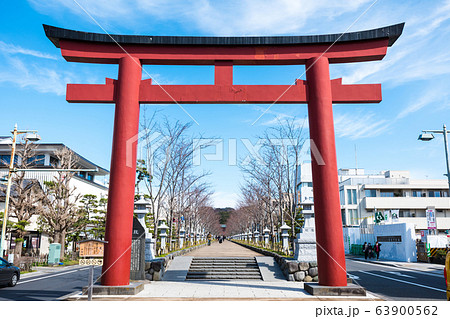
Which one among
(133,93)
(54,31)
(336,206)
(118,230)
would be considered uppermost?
(54,31)

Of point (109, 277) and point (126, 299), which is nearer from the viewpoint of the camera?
point (126, 299)

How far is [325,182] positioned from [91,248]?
24.1 ft

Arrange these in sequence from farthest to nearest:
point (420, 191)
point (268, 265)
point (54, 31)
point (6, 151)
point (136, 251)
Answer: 1. point (420, 191)
2. point (6, 151)
3. point (268, 265)
4. point (136, 251)
5. point (54, 31)

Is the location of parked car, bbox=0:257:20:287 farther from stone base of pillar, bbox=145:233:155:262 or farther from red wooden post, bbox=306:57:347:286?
red wooden post, bbox=306:57:347:286

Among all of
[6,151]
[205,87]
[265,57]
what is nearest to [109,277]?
[205,87]

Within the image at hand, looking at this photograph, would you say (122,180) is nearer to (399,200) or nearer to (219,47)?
(219,47)

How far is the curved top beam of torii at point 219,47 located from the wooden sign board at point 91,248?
20.1 ft

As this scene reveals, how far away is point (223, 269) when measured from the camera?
1588 cm

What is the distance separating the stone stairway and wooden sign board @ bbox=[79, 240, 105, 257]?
6103 mm

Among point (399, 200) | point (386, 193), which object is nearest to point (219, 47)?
point (399, 200)

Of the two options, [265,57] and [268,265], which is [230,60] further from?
[268,265]

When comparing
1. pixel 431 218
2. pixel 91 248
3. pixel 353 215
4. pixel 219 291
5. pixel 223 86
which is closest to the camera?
pixel 91 248

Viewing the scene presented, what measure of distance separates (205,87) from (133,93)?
241 cm

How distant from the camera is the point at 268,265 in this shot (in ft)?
52.7
